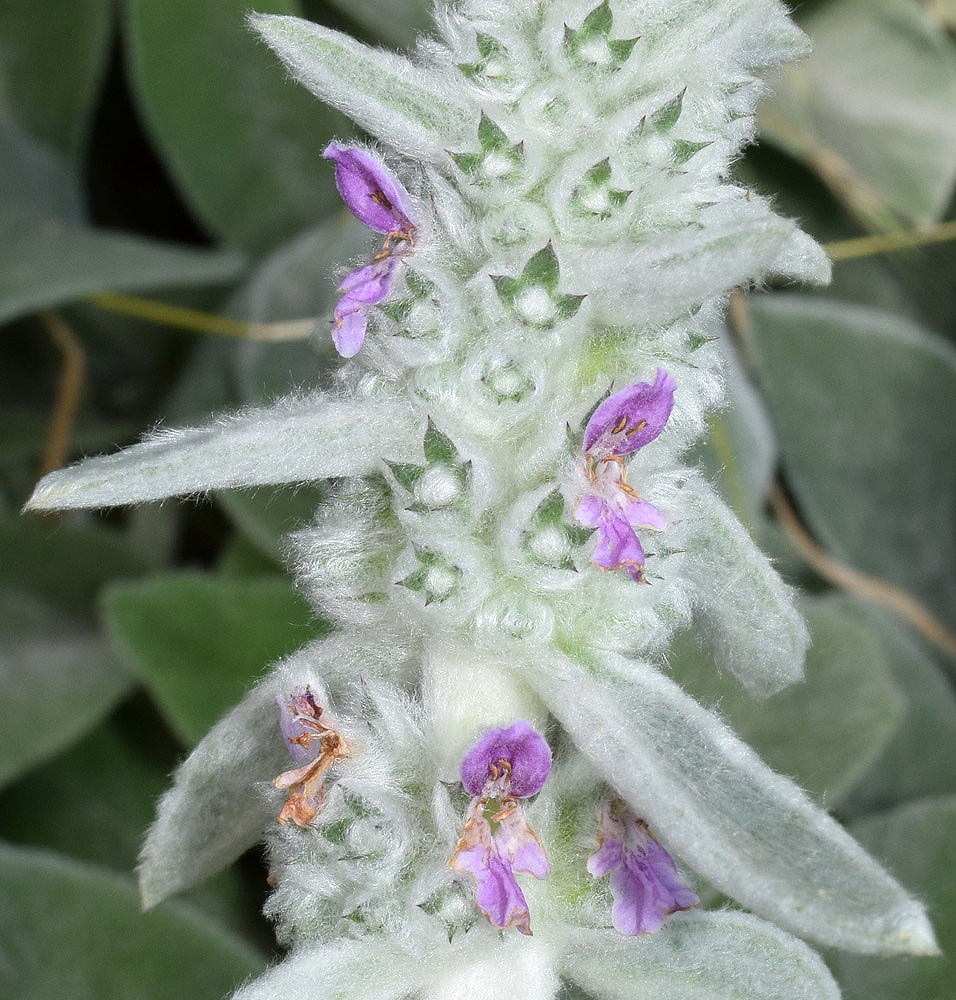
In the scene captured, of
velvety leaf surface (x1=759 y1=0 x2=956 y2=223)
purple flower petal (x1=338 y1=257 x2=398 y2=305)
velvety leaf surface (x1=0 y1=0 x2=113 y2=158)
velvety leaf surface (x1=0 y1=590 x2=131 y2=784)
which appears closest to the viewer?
purple flower petal (x1=338 y1=257 x2=398 y2=305)

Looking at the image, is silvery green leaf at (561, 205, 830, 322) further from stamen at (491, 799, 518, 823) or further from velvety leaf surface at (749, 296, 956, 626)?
velvety leaf surface at (749, 296, 956, 626)

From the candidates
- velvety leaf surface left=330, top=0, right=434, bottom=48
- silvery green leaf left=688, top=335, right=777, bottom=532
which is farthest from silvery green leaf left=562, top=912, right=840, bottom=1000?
velvety leaf surface left=330, top=0, right=434, bottom=48

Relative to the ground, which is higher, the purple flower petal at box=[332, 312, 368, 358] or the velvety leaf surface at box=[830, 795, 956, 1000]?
the purple flower petal at box=[332, 312, 368, 358]

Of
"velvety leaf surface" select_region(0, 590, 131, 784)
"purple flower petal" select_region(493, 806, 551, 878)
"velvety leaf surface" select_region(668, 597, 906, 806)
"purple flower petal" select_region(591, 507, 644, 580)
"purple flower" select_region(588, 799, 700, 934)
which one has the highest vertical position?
"purple flower petal" select_region(591, 507, 644, 580)

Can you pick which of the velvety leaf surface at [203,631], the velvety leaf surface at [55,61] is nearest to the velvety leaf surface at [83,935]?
the velvety leaf surface at [203,631]

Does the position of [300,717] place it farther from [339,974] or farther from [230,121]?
[230,121]

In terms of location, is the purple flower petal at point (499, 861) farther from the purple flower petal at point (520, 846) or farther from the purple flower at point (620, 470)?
the purple flower at point (620, 470)
